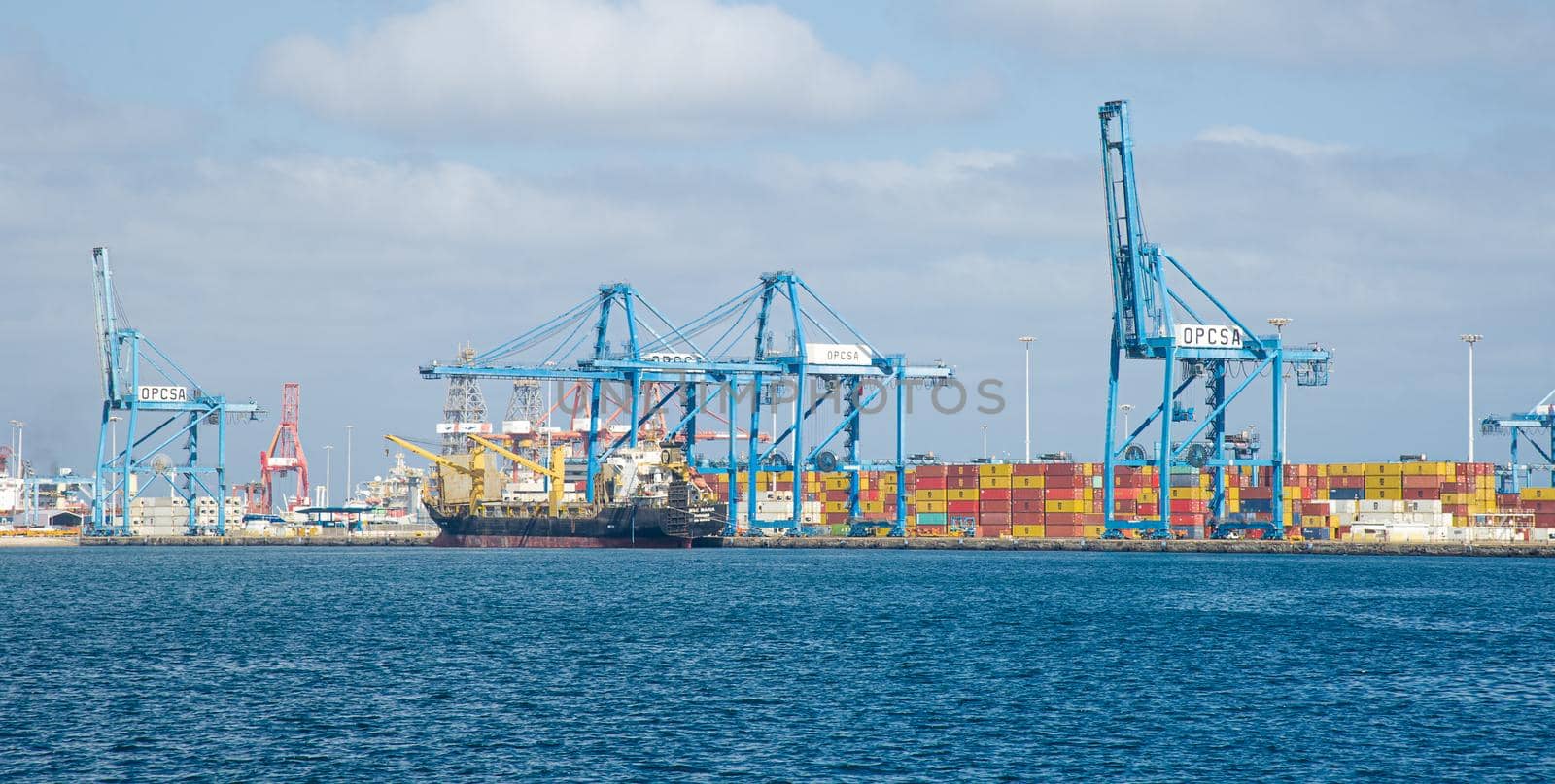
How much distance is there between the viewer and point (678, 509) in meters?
107

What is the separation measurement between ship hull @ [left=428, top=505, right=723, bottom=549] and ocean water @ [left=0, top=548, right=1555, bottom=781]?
41.1 meters

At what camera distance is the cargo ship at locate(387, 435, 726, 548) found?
109 m

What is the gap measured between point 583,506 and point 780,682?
8013cm

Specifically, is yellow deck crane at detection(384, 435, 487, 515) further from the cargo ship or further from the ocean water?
the ocean water

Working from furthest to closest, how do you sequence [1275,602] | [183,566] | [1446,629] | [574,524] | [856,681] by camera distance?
[574,524]
[183,566]
[1275,602]
[1446,629]
[856,681]

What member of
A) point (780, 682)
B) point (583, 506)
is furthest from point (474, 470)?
point (780, 682)

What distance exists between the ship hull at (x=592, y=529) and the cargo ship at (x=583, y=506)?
0.21 ft

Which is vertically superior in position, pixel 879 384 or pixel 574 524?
pixel 879 384

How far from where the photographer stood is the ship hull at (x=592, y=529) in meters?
109

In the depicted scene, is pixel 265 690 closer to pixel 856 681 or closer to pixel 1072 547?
pixel 856 681

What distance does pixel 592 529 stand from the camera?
11262 centimetres

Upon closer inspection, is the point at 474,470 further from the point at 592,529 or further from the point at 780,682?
the point at 780,682

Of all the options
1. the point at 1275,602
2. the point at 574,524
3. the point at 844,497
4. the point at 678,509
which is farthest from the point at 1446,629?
the point at 844,497

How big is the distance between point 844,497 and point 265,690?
99608 millimetres
